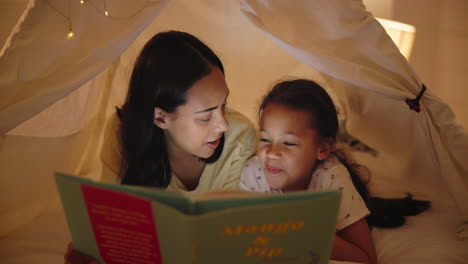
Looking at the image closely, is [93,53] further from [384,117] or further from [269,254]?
[384,117]

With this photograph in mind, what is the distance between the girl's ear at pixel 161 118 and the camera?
1.09 metres

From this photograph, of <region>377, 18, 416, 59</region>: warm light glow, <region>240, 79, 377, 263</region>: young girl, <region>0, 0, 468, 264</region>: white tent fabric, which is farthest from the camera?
<region>377, 18, 416, 59</region>: warm light glow

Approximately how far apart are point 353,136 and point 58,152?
1.14m

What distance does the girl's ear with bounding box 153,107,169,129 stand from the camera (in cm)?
109

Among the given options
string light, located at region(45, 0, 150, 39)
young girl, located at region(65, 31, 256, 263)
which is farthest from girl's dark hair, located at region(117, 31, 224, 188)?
string light, located at region(45, 0, 150, 39)

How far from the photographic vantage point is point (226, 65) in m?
1.58

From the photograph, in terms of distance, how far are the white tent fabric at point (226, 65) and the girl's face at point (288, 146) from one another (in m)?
0.16

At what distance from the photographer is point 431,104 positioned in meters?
1.01

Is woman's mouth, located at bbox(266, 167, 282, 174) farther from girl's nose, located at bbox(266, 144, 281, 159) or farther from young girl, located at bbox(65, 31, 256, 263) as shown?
young girl, located at bbox(65, 31, 256, 263)

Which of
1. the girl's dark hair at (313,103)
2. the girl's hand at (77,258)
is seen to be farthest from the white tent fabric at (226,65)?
the girl's hand at (77,258)

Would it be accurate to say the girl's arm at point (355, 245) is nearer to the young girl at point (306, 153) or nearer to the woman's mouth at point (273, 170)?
the young girl at point (306, 153)

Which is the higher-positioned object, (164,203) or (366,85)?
(366,85)

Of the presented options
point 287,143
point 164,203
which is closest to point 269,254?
point 164,203

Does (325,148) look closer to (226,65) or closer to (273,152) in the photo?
(273,152)
